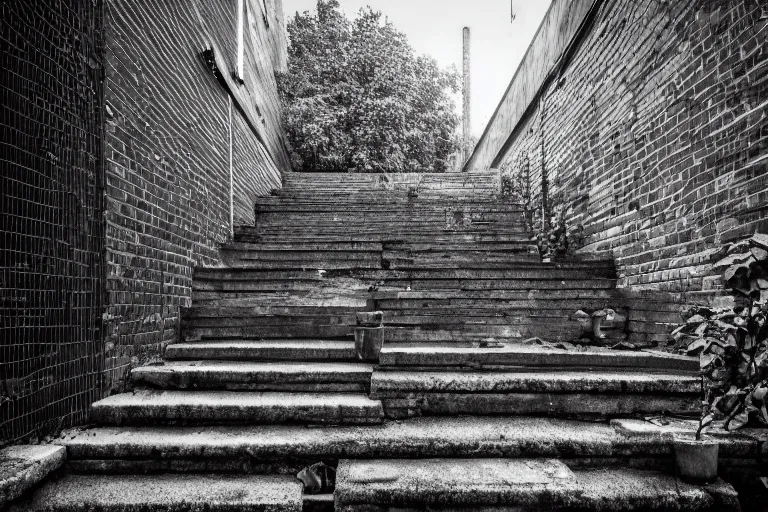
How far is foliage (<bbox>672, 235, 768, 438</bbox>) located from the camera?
7.39 ft

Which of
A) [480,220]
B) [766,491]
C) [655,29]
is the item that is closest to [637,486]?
[766,491]

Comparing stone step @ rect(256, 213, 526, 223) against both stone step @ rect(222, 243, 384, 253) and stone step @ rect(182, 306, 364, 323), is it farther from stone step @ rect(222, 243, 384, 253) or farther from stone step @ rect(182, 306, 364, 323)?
stone step @ rect(182, 306, 364, 323)

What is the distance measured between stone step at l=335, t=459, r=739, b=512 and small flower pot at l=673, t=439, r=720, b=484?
49 millimetres

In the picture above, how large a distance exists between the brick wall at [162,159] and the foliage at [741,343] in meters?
3.47

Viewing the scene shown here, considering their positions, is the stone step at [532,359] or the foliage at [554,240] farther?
the foliage at [554,240]

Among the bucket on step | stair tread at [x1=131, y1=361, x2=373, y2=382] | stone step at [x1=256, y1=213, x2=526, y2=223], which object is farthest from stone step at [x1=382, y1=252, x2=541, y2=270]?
stair tread at [x1=131, y1=361, x2=373, y2=382]

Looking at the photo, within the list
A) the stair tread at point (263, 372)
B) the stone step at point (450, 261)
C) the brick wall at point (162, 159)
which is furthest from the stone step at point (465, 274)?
the stair tread at point (263, 372)

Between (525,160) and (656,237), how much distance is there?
412 cm

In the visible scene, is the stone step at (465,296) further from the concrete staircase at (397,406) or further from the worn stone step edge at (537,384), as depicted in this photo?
the worn stone step edge at (537,384)

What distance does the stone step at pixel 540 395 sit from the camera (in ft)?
8.83

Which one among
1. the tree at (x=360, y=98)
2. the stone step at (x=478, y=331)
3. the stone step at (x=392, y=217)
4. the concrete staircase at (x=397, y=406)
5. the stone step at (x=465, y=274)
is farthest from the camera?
the tree at (x=360, y=98)

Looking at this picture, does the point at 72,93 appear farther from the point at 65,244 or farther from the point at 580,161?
the point at 580,161

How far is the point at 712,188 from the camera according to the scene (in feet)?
9.86

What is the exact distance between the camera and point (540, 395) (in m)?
2.73
